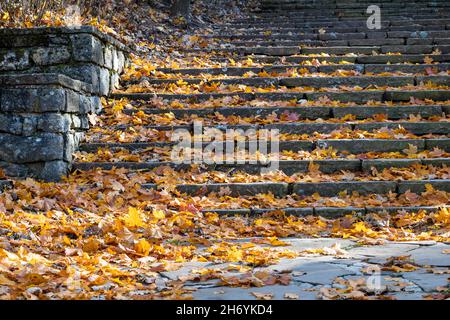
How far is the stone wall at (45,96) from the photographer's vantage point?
5672 mm

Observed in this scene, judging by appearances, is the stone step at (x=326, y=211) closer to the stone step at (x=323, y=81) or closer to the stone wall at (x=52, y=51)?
the stone wall at (x=52, y=51)

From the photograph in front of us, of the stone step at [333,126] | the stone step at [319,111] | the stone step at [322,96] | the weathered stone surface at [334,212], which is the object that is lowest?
the weathered stone surface at [334,212]

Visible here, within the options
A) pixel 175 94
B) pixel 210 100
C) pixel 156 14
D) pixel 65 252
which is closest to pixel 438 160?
pixel 210 100

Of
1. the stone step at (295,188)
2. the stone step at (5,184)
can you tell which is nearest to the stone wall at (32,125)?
the stone step at (5,184)

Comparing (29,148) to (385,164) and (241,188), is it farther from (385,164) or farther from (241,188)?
(385,164)

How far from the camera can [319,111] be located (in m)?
6.79

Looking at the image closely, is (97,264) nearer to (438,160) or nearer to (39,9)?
→ (438,160)

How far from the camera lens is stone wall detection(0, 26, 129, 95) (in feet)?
21.0

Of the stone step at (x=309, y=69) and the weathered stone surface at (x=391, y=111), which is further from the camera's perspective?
the stone step at (x=309, y=69)

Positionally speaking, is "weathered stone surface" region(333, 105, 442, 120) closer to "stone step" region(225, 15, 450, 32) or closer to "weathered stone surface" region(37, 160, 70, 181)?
"weathered stone surface" region(37, 160, 70, 181)

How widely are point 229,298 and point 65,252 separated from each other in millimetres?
1329

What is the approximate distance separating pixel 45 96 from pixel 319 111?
289cm

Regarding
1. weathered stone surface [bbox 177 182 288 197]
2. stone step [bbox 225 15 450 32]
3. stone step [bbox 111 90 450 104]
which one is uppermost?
stone step [bbox 225 15 450 32]

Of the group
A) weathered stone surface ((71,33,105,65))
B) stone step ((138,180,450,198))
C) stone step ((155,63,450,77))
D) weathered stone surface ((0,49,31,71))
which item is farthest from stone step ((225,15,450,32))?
stone step ((138,180,450,198))
